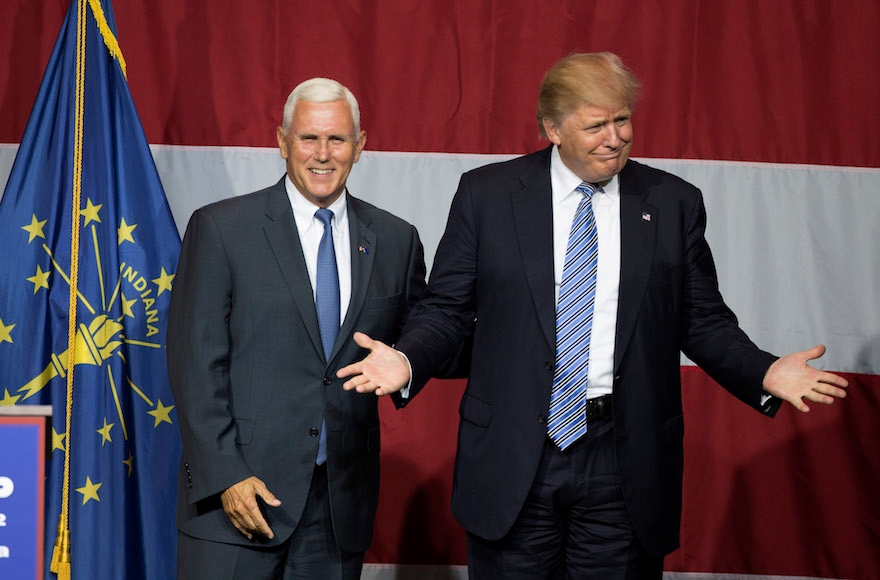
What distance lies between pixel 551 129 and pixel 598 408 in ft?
1.89

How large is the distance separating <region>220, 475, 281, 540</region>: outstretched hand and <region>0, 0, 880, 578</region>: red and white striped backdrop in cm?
124

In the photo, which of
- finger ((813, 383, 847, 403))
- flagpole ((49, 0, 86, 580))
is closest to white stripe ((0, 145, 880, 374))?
flagpole ((49, 0, 86, 580))

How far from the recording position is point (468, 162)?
3.30m

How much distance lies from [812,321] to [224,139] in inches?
76.6

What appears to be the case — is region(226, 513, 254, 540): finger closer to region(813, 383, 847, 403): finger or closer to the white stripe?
region(813, 383, 847, 403): finger

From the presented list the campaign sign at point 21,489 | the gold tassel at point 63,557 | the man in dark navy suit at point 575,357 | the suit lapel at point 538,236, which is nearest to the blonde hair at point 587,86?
the man in dark navy suit at point 575,357

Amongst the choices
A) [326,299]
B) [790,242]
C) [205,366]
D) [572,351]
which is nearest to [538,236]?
[572,351]

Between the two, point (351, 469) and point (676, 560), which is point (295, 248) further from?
point (676, 560)

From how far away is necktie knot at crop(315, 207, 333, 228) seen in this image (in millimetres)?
2254

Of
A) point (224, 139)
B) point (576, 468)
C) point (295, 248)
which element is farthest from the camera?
point (224, 139)

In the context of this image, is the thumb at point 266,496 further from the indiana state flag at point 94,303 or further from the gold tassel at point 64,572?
the indiana state flag at point 94,303

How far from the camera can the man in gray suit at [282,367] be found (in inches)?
83.4

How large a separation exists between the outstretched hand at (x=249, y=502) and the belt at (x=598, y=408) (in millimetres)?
645

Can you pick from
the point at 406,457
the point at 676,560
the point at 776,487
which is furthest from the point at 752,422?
the point at 406,457
